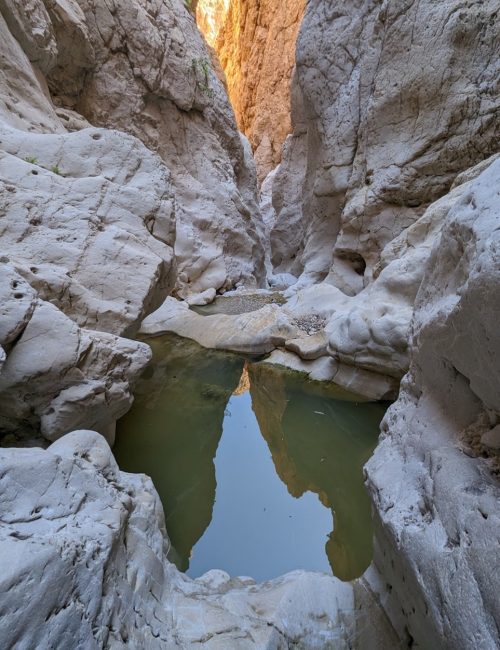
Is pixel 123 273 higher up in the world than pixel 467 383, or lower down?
lower down

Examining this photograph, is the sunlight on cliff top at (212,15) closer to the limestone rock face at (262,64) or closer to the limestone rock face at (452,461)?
the limestone rock face at (262,64)

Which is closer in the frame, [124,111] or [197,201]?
[124,111]

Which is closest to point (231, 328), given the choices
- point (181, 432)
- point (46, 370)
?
point (181, 432)

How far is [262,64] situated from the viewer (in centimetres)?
2488

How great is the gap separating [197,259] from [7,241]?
8.56m

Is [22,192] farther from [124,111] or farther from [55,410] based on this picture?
[124,111]

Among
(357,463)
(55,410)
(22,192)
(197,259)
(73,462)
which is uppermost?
(22,192)

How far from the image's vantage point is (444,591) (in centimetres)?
125

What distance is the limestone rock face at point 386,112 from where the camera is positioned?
7.06m

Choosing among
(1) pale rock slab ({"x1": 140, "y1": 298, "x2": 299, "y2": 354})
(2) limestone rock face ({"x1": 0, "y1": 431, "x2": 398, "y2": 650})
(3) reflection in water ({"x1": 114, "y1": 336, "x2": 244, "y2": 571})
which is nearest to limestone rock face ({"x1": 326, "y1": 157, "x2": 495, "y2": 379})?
(1) pale rock slab ({"x1": 140, "y1": 298, "x2": 299, "y2": 354})

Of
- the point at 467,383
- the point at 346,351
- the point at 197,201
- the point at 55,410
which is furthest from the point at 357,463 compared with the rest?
the point at 197,201

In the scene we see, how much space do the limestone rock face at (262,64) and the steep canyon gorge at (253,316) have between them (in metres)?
13.0

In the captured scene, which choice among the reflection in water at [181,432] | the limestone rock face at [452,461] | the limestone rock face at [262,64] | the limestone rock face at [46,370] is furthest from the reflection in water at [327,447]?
the limestone rock face at [262,64]

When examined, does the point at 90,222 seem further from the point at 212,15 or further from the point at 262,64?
the point at 212,15
